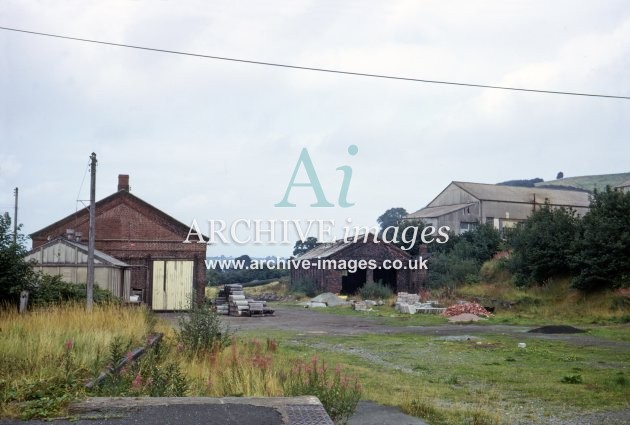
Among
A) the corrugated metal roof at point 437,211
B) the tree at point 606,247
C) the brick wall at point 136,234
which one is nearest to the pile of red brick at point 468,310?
the tree at point 606,247

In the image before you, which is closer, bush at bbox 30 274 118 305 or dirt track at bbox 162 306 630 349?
bush at bbox 30 274 118 305

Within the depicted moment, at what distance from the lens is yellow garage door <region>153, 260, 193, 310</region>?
35969 millimetres

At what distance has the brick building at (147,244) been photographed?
118 ft

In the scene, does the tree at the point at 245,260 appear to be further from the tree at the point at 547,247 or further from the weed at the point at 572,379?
the weed at the point at 572,379

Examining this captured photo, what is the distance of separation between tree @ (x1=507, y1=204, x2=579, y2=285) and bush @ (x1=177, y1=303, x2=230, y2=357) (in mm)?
A: 23233

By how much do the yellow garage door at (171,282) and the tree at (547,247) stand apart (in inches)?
734

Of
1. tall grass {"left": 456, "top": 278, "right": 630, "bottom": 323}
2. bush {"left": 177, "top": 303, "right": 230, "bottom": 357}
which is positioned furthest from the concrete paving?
tall grass {"left": 456, "top": 278, "right": 630, "bottom": 323}

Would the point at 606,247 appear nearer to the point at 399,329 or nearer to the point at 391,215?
the point at 399,329

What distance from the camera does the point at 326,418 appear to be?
5.48m

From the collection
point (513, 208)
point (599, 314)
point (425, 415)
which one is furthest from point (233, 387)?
point (513, 208)

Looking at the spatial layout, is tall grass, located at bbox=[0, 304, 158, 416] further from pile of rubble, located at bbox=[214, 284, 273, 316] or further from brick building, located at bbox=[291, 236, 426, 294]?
brick building, located at bbox=[291, 236, 426, 294]

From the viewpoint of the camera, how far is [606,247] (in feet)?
94.6

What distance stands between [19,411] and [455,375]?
28.0 ft

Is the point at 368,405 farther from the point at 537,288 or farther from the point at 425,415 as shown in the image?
the point at 537,288
